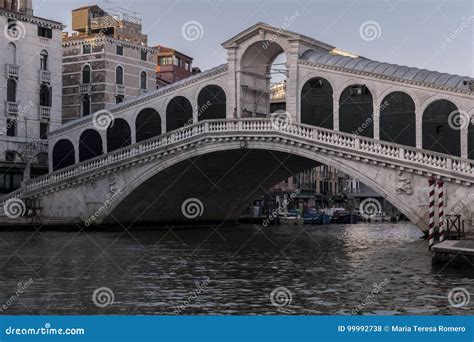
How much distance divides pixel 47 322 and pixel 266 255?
17283 mm

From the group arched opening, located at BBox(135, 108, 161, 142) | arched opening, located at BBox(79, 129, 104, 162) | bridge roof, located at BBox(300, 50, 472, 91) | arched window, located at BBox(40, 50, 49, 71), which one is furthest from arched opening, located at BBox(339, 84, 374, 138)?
arched window, located at BBox(40, 50, 49, 71)

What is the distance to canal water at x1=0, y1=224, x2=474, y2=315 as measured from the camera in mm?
14352

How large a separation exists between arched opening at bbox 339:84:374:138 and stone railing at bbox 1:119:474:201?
154cm

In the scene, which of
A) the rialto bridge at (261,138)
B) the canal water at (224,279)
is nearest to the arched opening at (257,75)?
the rialto bridge at (261,138)

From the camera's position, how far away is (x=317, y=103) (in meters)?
39.5

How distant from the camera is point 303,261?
2364 centimetres

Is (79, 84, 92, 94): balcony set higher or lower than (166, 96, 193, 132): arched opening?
higher

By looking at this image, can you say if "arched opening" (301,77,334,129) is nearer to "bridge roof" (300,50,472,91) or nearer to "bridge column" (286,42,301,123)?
"bridge column" (286,42,301,123)

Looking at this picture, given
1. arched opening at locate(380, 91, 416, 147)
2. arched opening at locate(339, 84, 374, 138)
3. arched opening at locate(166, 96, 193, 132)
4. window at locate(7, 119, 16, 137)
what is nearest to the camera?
arched opening at locate(380, 91, 416, 147)

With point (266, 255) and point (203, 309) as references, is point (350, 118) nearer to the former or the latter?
point (266, 255)

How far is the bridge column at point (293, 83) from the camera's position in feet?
129

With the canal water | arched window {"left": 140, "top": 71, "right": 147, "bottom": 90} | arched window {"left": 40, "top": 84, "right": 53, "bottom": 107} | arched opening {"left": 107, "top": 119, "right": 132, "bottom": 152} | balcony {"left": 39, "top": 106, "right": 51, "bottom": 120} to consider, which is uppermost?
arched window {"left": 140, "top": 71, "right": 147, "bottom": 90}

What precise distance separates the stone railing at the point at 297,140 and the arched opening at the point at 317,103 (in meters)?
1.86

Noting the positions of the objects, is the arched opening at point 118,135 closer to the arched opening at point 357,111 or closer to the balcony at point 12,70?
the balcony at point 12,70
